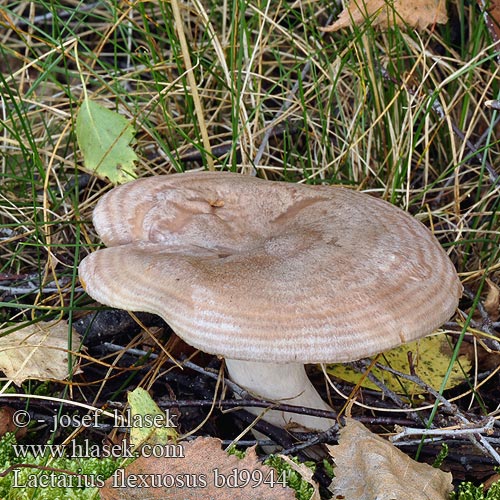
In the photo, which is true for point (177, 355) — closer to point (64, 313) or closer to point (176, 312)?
point (64, 313)

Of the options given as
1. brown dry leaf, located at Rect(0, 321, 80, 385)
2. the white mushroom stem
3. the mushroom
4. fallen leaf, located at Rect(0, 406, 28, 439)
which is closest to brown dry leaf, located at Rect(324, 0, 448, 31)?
the mushroom

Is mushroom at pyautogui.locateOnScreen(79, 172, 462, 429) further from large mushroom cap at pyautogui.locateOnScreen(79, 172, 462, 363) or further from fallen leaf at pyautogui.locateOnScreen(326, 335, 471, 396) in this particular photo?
fallen leaf at pyautogui.locateOnScreen(326, 335, 471, 396)

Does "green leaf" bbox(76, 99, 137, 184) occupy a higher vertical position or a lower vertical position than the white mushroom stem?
higher

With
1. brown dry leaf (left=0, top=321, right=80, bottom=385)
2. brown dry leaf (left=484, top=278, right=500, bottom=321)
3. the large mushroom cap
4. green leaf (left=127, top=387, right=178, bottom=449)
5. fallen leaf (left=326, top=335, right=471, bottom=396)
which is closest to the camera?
the large mushroom cap

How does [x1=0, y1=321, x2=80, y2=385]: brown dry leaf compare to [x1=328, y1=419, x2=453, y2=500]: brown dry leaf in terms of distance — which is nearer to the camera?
[x1=328, y1=419, x2=453, y2=500]: brown dry leaf

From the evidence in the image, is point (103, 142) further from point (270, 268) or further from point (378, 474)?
point (378, 474)

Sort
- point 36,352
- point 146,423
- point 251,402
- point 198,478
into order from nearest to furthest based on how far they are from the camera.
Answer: point 198,478
point 146,423
point 251,402
point 36,352

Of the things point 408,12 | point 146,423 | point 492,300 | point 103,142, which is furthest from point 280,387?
point 408,12
